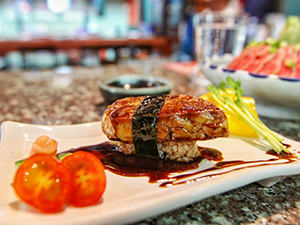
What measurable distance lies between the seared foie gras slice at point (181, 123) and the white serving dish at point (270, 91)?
2.50 feet

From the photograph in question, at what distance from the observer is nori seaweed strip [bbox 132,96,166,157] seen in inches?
37.4

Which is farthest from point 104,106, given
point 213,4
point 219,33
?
point 213,4

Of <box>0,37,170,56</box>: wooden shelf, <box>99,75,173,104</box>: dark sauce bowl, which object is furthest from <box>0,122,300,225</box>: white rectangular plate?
<box>0,37,170,56</box>: wooden shelf

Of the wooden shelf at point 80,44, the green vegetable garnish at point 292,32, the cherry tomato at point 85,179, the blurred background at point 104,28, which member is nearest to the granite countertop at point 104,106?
the cherry tomato at point 85,179

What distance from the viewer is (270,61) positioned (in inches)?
72.9

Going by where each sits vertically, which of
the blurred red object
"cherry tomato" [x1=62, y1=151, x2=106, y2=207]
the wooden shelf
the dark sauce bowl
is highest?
the blurred red object

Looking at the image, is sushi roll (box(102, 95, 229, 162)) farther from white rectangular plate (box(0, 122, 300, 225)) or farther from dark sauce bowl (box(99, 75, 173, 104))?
dark sauce bowl (box(99, 75, 173, 104))

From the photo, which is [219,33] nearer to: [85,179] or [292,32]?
[292,32]

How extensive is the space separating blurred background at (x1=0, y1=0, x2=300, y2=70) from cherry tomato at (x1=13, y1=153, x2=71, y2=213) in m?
4.88

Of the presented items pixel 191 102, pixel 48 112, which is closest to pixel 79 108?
pixel 48 112

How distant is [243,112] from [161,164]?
561mm

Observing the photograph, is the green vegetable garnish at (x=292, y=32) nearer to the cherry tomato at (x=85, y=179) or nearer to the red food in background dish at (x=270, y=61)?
the red food in background dish at (x=270, y=61)

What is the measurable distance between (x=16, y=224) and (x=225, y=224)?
0.60m

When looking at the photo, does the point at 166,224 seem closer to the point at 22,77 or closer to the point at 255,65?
the point at 255,65
